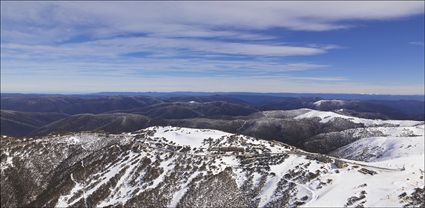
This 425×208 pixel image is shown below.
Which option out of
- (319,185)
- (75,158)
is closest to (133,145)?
(75,158)

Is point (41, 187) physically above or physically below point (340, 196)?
below

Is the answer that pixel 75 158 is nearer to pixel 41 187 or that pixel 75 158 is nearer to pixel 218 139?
pixel 41 187

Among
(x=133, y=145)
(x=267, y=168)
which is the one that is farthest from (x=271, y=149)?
(x=133, y=145)

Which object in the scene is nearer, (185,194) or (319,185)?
(319,185)

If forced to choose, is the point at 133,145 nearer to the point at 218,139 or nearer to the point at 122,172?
the point at 122,172

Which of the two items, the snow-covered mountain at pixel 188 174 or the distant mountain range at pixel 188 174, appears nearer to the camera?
the distant mountain range at pixel 188 174

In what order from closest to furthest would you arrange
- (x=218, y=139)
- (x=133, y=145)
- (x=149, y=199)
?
(x=149, y=199)
(x=133, y=145)
(x=218, y=139)

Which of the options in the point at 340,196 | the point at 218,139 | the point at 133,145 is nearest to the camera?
the point at 340,196

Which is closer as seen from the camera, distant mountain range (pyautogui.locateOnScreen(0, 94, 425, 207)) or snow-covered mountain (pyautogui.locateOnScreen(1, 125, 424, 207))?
distant mountain range (pyautogui.locateOnScreen(0, 94, 425, 207))
